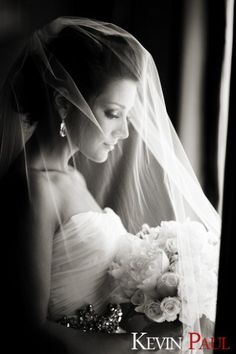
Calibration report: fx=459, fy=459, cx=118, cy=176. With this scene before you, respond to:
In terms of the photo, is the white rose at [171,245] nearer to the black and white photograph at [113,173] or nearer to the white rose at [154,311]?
the black and white photograph at [113,173]

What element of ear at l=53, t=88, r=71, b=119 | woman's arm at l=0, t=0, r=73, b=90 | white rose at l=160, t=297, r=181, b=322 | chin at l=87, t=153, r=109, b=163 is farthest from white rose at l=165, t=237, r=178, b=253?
woman's arm at l=0, t=0, r=73, b=90

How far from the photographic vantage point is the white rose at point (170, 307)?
124 cm

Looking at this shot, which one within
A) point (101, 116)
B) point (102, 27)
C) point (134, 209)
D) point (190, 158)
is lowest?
point (134, 209)

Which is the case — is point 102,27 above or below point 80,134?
above

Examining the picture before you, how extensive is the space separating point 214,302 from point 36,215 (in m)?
0.54

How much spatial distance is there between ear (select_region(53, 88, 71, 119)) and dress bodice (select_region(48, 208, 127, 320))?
0.93ft

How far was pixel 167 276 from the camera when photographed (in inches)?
48.6

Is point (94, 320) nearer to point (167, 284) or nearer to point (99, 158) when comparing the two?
point (167, 284)

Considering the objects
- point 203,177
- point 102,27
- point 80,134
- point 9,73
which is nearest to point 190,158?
point 203,177

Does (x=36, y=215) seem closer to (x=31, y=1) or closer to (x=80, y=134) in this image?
(x=80, y=134)

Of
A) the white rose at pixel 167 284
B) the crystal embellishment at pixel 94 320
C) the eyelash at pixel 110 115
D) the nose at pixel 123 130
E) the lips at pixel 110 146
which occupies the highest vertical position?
the eyelash at pixel 110 115

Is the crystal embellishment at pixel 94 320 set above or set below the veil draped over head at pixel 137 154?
below

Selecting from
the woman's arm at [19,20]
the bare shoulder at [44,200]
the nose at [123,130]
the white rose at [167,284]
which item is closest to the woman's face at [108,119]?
the nose at [123,130]

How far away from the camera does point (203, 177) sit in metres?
1.30
